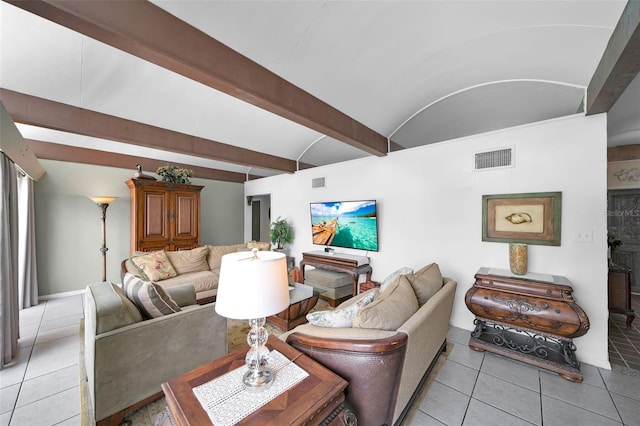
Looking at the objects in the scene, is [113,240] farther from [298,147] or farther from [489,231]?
[489,231]

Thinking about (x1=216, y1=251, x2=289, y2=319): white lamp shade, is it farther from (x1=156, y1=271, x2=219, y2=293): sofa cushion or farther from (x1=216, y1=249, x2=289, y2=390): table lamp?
(x1=156, y1=271, x2=219, y2=293): sofa cushion

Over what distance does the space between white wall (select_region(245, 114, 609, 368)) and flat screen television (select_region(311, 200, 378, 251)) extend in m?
0.14

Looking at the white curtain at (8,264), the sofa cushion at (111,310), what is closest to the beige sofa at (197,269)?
the white curtain at (8,264)

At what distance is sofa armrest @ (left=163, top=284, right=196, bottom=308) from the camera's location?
2.45 metres

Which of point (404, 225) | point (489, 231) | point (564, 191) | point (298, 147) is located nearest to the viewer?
point (564, 191)

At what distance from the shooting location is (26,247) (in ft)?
11.6

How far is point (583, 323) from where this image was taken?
79.9 inches

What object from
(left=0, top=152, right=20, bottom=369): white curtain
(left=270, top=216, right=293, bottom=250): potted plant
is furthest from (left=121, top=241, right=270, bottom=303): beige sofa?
(left=0, top=152, right=20, bottom=369): white curtain

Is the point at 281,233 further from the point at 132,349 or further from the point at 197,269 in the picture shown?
the point at 132,349

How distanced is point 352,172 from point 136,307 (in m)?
3.43

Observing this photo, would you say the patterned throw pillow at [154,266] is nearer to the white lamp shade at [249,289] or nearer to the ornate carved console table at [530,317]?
the white lamp shade at [249,289]

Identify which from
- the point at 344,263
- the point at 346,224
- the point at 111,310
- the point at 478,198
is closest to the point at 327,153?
the point at 346,224

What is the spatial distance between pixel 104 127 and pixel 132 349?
251 centimetres

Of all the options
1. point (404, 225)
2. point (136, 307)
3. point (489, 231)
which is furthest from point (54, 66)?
point (489, 231)
